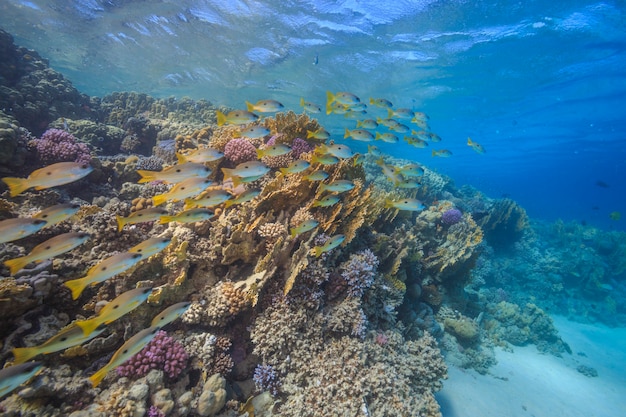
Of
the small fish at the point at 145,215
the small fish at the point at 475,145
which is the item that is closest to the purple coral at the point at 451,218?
the small fish at the point at 475,145

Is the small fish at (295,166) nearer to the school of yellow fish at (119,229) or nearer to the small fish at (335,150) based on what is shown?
the school of yellow fish at (119,229)

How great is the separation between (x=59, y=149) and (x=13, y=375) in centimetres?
610

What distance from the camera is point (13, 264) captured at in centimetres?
284

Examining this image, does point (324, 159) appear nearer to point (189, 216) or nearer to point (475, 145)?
point (189, 216)

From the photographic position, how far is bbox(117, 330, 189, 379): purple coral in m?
3.50

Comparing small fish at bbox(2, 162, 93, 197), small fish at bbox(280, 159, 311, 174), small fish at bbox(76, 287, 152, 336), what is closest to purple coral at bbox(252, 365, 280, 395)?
small fish at bbox(76, 287, 152, 336)

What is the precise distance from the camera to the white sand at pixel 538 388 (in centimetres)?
651

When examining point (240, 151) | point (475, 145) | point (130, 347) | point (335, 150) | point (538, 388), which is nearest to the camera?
point (130, 347)

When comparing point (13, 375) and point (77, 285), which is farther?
point (77, 285)

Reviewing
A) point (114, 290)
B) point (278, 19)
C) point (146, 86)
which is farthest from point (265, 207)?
point (146, 86)

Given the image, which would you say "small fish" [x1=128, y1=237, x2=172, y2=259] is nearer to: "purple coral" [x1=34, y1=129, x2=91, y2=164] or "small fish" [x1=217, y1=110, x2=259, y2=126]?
"small fish" [x1=217, y1=110, x2=259, y2=126]

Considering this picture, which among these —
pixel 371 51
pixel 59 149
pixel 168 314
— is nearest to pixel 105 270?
pixel 168 314

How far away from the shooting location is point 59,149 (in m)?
6.55

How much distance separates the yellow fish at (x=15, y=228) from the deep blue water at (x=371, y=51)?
19132 millimetres
